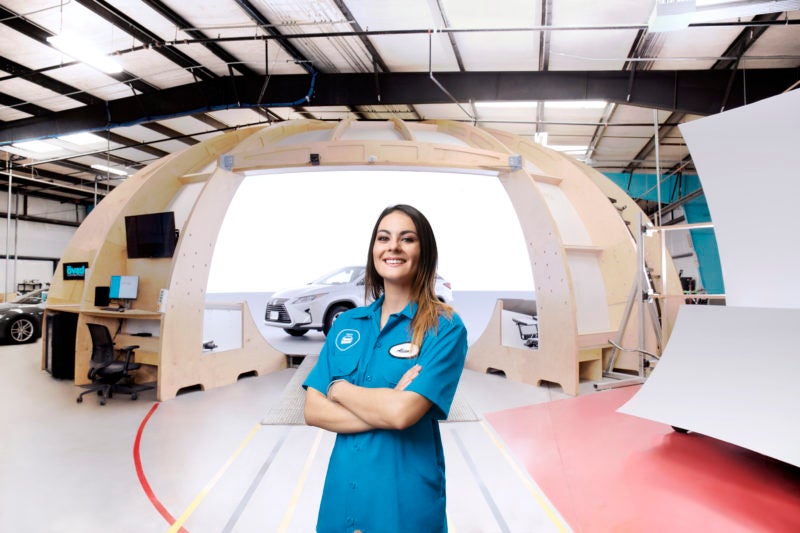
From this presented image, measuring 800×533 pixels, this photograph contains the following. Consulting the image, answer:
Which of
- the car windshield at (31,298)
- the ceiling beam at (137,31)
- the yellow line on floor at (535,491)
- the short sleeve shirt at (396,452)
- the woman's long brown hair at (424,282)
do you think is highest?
the ceiling beam at (137,31)

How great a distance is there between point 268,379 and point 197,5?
604 centimetres

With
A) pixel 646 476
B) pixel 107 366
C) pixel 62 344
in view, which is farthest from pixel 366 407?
pixel 62 344

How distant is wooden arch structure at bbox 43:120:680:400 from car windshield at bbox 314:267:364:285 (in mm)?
2015

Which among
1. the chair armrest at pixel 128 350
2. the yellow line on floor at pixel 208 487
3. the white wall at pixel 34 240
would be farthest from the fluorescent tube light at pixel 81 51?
the white wall at pixel 34 240

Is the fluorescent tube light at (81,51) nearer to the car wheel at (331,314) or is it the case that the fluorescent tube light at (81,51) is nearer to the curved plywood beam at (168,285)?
the curved plywood beam at (168,285)

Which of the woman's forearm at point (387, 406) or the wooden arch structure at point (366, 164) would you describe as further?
the wooden arch structure at point (366, 164)

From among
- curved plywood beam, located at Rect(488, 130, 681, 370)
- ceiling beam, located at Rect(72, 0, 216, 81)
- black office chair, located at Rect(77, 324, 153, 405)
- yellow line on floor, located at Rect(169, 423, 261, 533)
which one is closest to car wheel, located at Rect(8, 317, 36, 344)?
black office chair, located at Rect(77, 324, 153, 405)

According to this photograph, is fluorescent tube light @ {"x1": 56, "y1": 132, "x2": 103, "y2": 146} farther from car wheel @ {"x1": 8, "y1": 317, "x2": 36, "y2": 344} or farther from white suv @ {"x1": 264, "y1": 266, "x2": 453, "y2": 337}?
white suv @ {"x1": 264, "y1": 266, "x2": 453, "y2": 337}

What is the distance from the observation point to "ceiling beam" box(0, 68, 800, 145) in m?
7.68

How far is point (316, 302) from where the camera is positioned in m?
8.99

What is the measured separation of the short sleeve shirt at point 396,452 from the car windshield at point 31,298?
546 inches

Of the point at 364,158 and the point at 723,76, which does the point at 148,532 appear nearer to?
the point at 364,158

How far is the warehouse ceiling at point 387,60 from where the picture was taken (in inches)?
255

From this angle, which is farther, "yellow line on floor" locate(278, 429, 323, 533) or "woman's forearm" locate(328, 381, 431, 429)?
"yellow line on floor" locate(278, 429, 323, 533)
